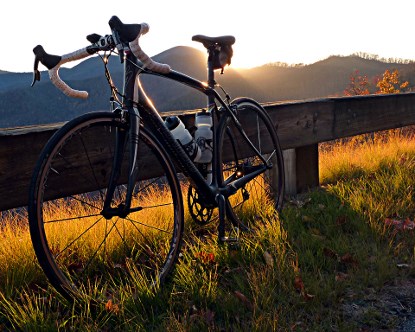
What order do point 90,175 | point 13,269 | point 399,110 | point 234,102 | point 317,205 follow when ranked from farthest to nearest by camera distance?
point 399,110, point 317,205, point 234,102, point 90,175, point 13,269

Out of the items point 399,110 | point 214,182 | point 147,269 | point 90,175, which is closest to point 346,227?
point 214,182

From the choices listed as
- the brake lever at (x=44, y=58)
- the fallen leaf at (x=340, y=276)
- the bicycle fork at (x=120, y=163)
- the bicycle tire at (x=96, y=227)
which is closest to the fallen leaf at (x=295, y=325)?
the fallen leaf at (x=340, y=276)

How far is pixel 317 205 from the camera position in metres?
4.84

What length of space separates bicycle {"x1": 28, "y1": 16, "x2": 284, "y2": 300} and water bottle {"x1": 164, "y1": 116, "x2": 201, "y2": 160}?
0.01 m

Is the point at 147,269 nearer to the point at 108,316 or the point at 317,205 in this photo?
the point at 108,316

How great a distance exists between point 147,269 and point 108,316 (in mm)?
785

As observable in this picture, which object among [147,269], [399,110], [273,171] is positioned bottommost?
[147,269]

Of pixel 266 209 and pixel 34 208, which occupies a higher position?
pixel 34 208

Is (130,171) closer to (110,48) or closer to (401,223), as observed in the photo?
(110,48)

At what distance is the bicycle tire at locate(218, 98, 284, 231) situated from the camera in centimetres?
444

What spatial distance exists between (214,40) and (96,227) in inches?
66.5

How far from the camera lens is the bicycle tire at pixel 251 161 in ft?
14.6

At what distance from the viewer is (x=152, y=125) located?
10.9ft

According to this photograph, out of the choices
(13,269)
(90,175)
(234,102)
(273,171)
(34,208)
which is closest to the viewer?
(34,208)
